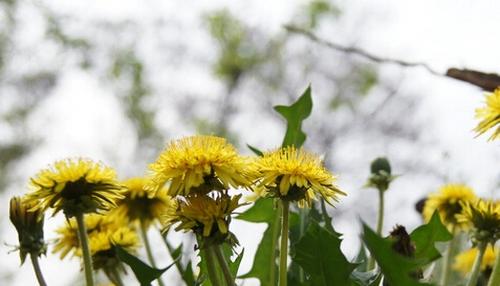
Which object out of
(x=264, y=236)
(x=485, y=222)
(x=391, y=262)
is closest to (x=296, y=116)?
(x=264, y=236)

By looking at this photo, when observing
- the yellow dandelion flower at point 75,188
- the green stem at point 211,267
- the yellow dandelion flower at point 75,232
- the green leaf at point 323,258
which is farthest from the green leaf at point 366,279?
the yellow dandelion flower at point 75,232

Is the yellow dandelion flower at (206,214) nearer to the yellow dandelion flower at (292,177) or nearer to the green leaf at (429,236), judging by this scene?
the yellow dandelion flower at (292,177)

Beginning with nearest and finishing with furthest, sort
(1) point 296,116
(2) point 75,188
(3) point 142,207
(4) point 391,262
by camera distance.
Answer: (4) point 391,262, (2) point 75,188, (1) point 296,116, (3) point 142,207

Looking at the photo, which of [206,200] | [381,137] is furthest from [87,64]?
[206,200]

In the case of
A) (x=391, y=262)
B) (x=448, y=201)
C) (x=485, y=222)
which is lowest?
(x=391, y=262)

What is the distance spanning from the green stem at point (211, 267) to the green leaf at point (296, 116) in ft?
1.02

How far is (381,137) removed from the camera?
656 centimetres

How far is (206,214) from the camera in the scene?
57cm

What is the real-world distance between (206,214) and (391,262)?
15 centimetres

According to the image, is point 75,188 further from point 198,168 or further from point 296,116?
point 296,116

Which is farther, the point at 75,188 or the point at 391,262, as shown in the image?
the point at 75,188

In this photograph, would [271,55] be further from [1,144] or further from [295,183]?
[295,183]

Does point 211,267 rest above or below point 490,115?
below

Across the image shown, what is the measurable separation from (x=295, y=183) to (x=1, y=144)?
795 cm
